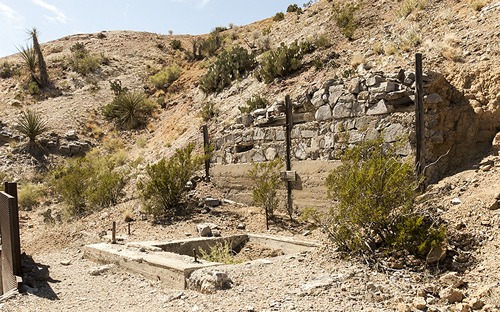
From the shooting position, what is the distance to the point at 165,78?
29.3m

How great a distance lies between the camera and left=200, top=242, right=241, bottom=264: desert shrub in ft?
26.7

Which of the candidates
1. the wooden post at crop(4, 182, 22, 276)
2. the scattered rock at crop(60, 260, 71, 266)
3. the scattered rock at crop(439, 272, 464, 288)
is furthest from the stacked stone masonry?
the wooden post at crop(4, 182, 22, 276)

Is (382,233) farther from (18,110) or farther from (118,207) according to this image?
(18,110)

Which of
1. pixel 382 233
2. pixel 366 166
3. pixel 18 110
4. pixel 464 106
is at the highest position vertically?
pixel 18 110

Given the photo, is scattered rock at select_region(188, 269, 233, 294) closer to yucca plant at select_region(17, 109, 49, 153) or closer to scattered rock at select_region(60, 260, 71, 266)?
scattered rock at select_region(60, 260, 71, 266)

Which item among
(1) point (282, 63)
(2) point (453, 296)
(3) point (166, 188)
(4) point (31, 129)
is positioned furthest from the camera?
(4) point (31, 129)

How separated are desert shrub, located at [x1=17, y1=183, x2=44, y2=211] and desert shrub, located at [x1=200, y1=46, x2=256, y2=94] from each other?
892cm

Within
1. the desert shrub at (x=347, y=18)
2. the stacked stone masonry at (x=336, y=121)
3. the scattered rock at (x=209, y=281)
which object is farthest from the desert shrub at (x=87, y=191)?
the desert shrub at (x=347, y=18)

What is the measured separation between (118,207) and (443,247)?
10.3 m

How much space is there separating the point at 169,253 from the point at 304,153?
444cm

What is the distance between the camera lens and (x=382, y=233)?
6.20 meters

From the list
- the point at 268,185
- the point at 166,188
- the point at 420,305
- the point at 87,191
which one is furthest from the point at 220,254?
the point at 87,191

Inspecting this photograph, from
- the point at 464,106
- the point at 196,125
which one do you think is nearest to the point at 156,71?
the point at 196,125

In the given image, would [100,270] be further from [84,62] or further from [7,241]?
[84,62]
